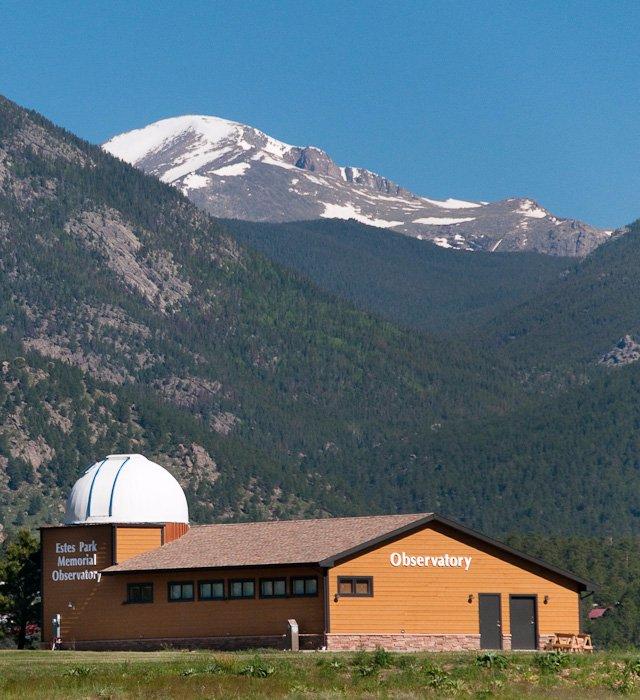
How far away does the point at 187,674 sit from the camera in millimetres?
55969

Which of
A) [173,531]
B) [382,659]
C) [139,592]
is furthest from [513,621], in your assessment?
[382,659]

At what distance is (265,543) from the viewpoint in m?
81.2

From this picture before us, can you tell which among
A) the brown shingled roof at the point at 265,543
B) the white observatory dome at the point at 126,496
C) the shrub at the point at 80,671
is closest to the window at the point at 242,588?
the brown shingled roof at the point at 265,543

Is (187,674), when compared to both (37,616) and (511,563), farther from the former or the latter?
(37,616)

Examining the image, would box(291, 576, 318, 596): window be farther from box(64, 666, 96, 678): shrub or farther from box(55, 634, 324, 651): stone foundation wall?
box(64, 666, 96, 678): shrub

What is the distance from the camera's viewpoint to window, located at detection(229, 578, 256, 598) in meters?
78.0

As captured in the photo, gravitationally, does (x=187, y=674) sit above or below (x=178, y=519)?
below

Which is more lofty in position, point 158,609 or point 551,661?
point 158,609

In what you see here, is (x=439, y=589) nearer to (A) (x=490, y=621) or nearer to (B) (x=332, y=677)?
(A) (x=490, y=621)

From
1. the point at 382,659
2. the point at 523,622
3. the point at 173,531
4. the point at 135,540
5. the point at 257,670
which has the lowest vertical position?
the point at 257,670

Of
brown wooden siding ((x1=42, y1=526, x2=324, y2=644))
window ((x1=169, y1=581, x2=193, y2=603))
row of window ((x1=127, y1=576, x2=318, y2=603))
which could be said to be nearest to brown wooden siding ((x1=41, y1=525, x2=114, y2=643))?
brown wooden siding ((x1=42, y1=526, x2=324, y2=644))

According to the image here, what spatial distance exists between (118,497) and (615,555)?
82020 mm

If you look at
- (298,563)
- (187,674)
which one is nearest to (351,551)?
(298,563)

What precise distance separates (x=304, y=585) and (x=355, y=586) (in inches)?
Answer: 81.9
